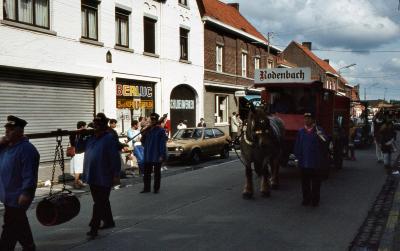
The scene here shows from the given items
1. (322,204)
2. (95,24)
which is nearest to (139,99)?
(95,24)

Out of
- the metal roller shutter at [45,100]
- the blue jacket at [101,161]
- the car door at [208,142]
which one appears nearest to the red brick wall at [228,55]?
the car door at [208,142]

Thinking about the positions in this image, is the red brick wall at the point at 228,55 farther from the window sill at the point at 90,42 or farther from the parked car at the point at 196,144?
the window sill at the point at 90,42

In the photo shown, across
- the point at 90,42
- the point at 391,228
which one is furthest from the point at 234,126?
the point at 391,228

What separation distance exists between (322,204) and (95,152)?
4731mm

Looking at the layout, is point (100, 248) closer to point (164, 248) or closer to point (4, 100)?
point (164, 248)

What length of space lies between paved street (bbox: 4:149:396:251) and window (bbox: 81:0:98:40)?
347 inches

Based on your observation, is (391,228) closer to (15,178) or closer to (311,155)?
(311,155)

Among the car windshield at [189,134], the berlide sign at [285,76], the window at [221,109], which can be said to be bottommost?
the car windshield at [189,134]

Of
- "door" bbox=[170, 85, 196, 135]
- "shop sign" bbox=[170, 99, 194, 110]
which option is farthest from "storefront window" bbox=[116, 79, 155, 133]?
"door" bbox=[170, 85, 196, 135]

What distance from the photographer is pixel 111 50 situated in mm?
20078

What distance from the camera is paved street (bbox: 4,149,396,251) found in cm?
659

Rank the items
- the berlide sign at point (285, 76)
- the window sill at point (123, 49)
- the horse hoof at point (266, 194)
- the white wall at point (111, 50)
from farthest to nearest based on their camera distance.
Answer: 1. the window sill at point (123, 49)
2. the white wall at point (111, 50)
3. the berlide sign at point (285, 76)
4. the horse hoof at point (266, 194)

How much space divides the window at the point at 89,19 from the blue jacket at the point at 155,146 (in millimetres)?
9086

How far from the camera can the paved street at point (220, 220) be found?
659cm
